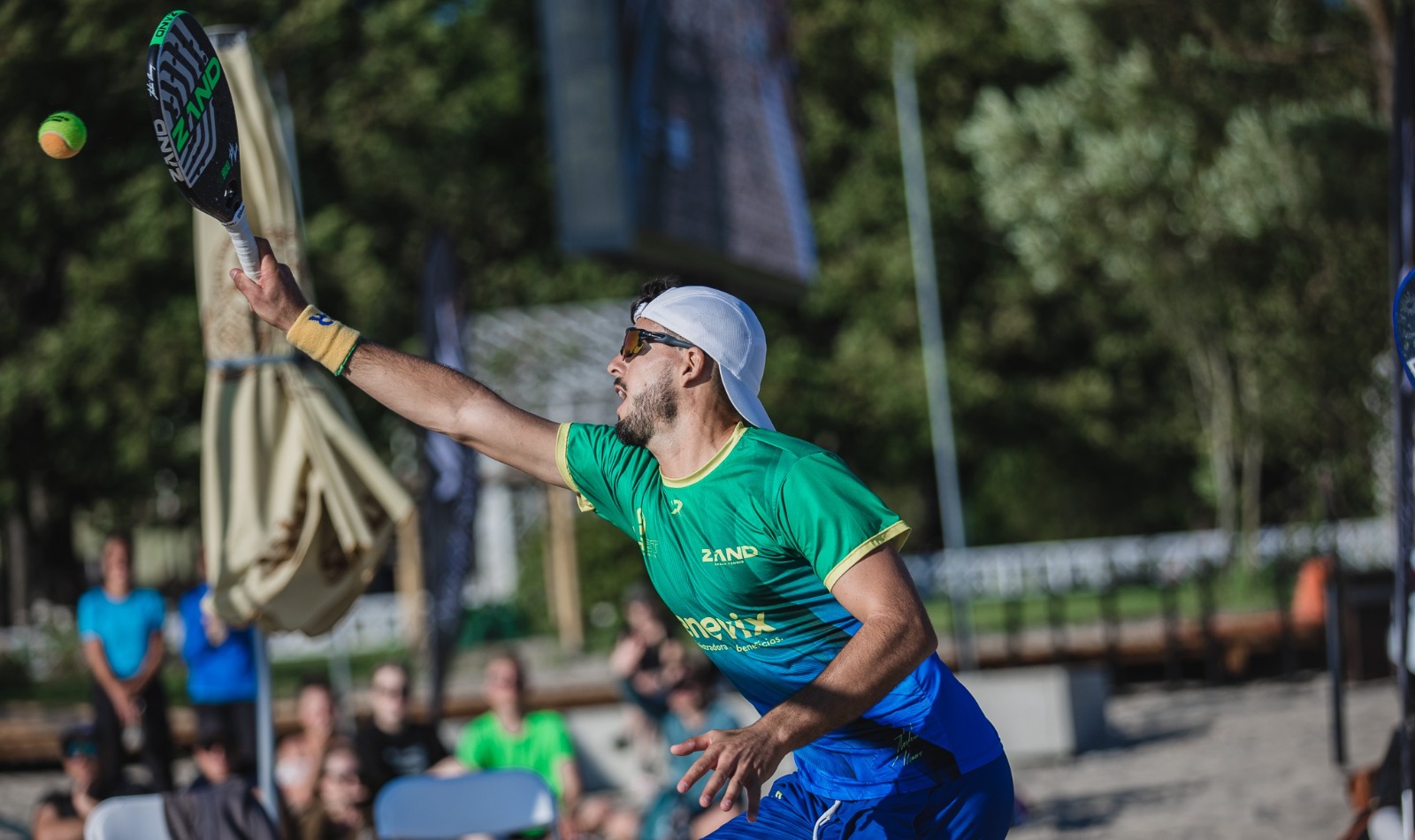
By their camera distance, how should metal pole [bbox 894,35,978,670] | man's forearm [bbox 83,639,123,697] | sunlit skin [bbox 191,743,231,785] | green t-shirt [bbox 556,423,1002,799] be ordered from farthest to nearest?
metal pole [bbox 894,35,978,670] < man's forearm [bbox 83,639,123,697] < sunlit skin [bbox 191,743,231,785] < green t-shirt [bbox 556,423,1002,799]

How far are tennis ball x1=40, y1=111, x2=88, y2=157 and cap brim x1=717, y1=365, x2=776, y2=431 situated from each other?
1435mm

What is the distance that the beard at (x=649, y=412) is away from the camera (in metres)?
3.25

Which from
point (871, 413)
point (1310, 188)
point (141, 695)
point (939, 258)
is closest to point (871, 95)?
point (939, 258)

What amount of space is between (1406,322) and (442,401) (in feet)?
8.12

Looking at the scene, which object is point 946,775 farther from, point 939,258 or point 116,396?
point 939,258

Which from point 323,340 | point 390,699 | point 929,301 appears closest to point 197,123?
point 323,340

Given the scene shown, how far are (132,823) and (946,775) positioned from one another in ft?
9.93

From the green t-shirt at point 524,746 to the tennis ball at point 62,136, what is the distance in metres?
4.24

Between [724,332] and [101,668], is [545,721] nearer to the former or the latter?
[101,668]

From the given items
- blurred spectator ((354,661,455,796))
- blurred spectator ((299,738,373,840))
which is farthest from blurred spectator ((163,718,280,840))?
blurred spectator ((354,661,455,796))

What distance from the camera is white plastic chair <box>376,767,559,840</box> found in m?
5.84

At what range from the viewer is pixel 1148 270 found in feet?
70.2

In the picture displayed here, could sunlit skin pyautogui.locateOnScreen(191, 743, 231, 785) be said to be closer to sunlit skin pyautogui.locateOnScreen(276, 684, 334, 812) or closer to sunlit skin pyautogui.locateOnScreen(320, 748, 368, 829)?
sunlit skin pyautogui.locateOnScreen(320, 748, 368, 829)

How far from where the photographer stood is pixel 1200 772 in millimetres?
10156
